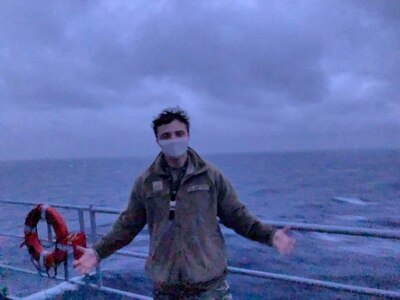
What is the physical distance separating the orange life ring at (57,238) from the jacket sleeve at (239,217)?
162cm

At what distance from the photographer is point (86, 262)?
9.04 ft

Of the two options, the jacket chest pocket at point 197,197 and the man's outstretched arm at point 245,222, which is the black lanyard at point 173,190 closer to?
the jacket chest pocket at point 197,197

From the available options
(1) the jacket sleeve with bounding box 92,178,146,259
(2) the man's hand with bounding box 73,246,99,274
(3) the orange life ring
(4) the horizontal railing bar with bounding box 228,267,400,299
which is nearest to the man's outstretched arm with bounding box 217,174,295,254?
(1) the jacket sleeve with bounding box 92,178,146,259

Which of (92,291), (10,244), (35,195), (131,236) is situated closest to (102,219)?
(10,244)

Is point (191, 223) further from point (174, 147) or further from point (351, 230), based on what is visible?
point (351, 230)

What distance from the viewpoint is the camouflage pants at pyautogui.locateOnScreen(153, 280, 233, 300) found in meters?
2.55

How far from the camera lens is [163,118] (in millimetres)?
2574

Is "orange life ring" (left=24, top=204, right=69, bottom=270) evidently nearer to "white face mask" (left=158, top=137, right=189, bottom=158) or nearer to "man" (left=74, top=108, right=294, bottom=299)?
"man" (left=74, top=108, right=294, bottom=299)

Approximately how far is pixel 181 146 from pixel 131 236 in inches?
29.1

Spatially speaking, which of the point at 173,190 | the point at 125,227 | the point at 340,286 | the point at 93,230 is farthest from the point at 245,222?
the point at 93,230

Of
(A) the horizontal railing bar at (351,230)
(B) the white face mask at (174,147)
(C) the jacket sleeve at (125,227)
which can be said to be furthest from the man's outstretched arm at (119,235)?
(A) the horizontal railing bar at (351,230)

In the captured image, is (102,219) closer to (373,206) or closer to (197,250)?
(373,206)

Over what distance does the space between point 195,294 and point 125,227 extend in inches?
24.5

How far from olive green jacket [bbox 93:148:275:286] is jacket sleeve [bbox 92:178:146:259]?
0.08 meters
